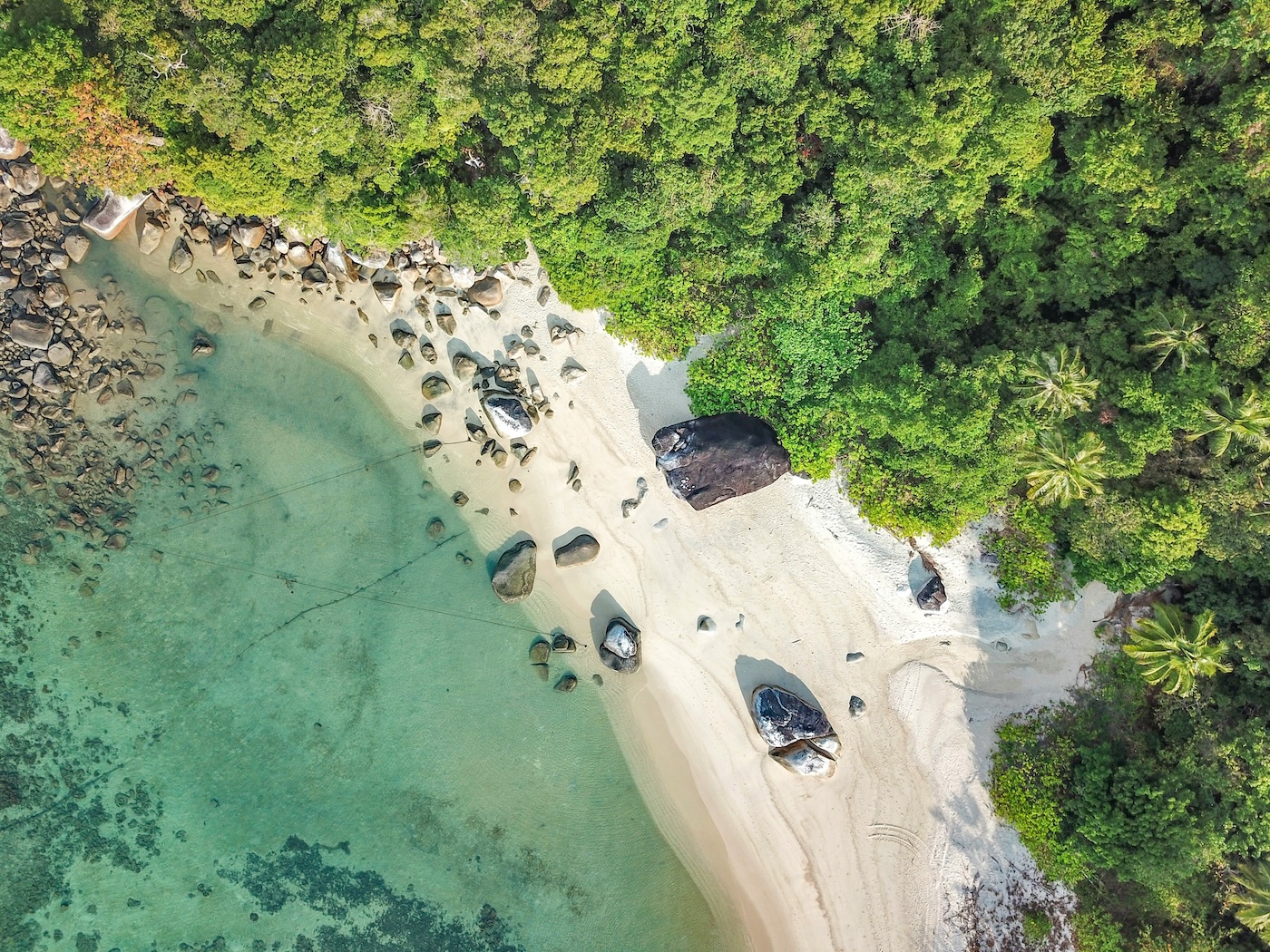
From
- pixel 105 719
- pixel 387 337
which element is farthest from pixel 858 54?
pixel 105 719

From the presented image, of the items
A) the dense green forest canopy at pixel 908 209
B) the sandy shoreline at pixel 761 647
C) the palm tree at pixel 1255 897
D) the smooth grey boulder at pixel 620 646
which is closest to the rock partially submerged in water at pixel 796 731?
the sandy shoreline at pixel 761 647

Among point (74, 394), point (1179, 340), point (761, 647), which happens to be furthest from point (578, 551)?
point (1179, 340)

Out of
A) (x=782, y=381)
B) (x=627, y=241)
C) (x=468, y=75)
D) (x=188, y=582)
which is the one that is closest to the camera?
(x=468, y=75)

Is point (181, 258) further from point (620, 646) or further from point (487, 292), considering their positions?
point (620, 646)

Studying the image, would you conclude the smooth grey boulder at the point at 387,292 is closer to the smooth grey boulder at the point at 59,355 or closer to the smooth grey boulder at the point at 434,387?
the smooth grey boulder at the point at 434,387

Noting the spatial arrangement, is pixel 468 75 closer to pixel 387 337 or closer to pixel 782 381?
pixel 387 337
